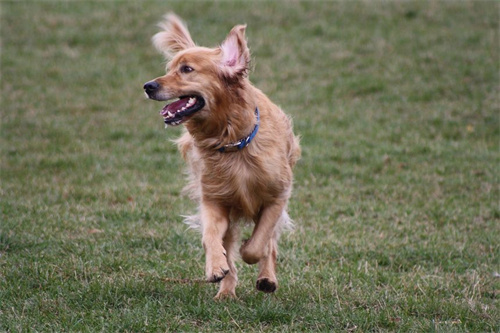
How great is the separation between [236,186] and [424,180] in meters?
4.66

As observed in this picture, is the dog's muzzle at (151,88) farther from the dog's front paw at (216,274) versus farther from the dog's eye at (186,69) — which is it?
the dog's front paw at (216,274)

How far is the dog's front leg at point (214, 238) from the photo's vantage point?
4.92 meters

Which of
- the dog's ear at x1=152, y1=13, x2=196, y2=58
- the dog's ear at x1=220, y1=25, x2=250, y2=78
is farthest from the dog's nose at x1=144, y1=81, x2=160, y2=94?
the dog's ear at x1=152, y1=13, x2=196, y2=58

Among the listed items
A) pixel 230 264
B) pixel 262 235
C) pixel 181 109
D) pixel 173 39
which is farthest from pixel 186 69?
pixel 230 264

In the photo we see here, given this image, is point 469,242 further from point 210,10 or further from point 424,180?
point 210,10

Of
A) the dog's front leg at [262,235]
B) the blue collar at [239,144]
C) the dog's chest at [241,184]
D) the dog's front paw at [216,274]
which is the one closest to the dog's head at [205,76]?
the blue collar at [239,144]

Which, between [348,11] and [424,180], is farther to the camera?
[348,11]

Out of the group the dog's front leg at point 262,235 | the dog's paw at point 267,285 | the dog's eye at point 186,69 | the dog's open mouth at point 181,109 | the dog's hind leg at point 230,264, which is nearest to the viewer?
the dog's open mouth at point 181,109

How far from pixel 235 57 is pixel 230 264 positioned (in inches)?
64.7

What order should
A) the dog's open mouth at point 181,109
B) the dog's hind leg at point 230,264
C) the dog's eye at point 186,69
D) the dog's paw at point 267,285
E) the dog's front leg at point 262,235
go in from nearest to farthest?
1. the dog's open mouth at point 181,109
2. the dog's eye at point 186,69
3. the dog's front leg at point 262,235
4. the dog's paw at point 267,285
5. the dog's hind leg at point 230,264

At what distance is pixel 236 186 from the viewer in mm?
5383

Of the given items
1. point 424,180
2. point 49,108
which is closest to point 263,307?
point 424,180

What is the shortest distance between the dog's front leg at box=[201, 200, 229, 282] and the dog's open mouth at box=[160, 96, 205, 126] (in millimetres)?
749

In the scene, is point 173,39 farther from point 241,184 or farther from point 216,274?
point 216,274
